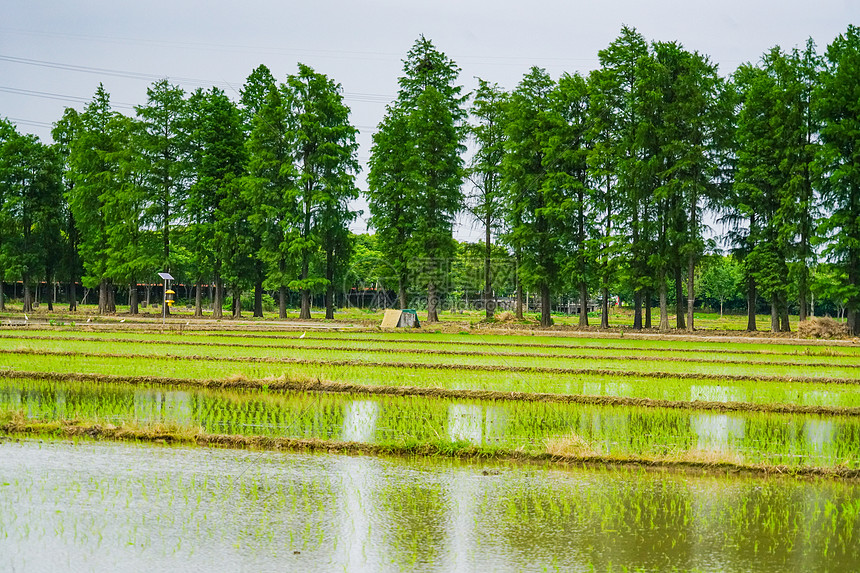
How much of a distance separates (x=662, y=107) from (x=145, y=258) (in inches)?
1609

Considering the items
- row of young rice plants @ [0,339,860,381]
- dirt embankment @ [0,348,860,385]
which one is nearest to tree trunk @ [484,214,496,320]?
row of young rice plants @ [0,339,860,381]

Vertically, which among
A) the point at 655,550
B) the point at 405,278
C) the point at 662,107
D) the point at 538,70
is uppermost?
the point at 538,70

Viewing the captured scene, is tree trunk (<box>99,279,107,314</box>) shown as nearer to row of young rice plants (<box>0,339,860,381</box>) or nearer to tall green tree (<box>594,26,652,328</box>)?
row of young rice plants (<box>0,339,860,381</box>)

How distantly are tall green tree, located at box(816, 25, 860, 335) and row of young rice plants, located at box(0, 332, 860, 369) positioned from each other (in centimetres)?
1506

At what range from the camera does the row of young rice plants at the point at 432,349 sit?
102 ft

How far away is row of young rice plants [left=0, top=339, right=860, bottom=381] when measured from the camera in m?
26.8

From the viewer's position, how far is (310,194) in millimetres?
60719

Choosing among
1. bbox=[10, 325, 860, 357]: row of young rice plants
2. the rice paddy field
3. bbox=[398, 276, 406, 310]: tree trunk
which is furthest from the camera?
bbox=[398, 276, 406, 310]: tree trunk

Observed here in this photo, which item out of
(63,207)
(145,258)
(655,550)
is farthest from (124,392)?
(63,207)

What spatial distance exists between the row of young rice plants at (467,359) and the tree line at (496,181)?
894 inches

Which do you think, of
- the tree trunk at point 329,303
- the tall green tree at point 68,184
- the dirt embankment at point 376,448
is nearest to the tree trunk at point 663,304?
the tree trunk at point 329,303

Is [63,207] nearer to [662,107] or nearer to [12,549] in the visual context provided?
Result: [662,107]

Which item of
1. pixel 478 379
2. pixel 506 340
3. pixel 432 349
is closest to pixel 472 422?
pixel 478 379

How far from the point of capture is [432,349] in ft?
113
